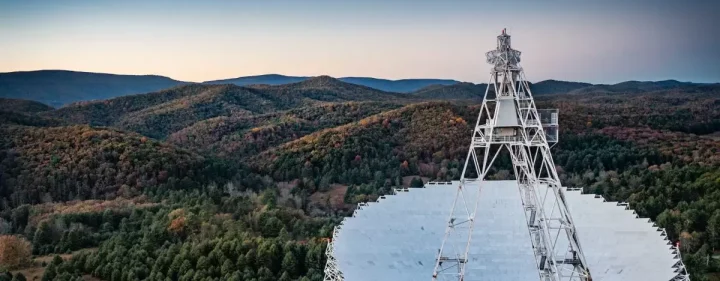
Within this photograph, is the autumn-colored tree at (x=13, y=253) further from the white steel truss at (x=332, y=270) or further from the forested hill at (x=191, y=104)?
the forested hill at (x=191, y=104)

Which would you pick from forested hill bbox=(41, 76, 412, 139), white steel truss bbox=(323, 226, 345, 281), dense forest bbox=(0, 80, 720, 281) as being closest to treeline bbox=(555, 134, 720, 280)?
dense forest bbox=(0, 80, 720, 281)

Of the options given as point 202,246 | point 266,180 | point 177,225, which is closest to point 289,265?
point 202,246

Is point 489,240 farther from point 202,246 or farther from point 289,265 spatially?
point 202,246

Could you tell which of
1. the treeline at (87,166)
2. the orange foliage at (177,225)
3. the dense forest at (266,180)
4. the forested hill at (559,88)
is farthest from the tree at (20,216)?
the forested hill at (559,88)

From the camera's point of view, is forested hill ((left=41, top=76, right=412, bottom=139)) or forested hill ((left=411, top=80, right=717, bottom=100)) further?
forested hill ((left=411, top=80, right=717, bottom=100))

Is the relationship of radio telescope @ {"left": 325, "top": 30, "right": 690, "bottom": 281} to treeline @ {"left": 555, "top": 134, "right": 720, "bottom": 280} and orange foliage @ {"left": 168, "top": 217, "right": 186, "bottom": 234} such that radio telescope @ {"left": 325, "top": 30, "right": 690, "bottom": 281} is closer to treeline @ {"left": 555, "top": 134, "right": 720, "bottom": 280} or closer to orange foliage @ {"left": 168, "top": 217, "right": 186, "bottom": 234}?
treeline @ {"left": 555, "top": 134, "right": 720, "bottom": 280}
